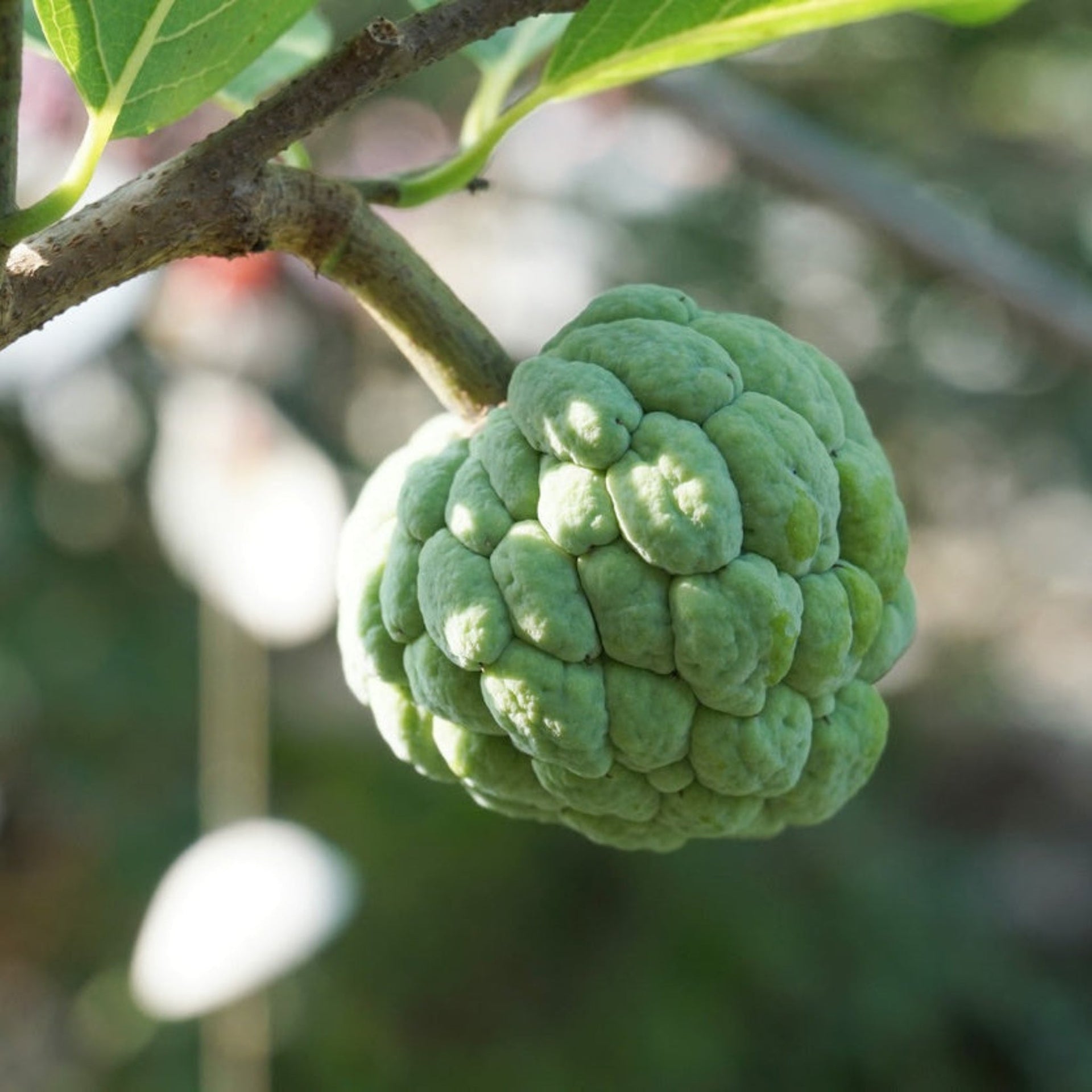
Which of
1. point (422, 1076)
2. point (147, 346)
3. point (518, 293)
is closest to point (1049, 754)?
point (518, 293)

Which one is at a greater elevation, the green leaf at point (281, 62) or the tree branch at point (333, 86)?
the tree branch at point (333, 86)

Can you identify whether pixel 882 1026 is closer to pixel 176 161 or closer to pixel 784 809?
pixel 784 809

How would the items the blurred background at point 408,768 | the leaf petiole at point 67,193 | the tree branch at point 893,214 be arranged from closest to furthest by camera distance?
the leaf petiole at point 67,193 → the tree branch at point 893,214 → the blurred background at point 408,768

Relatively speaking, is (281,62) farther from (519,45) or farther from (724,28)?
(724,28)

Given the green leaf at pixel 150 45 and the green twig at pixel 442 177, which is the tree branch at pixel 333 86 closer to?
the green leaf at pixel 150 45

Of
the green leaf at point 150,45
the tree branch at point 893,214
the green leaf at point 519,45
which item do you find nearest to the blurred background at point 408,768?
the tree branch at point 893,214

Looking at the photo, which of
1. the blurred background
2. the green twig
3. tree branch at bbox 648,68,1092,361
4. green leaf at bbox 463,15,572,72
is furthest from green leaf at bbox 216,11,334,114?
tree branch at bbox 648,68,1092,361
